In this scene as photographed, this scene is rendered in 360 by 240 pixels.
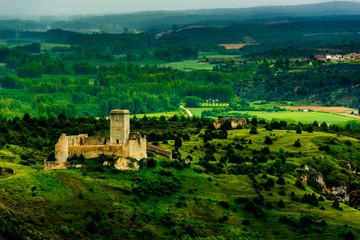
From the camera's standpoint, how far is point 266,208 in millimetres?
82375

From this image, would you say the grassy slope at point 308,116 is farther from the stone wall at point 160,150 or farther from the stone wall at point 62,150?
the stone wall at point 62,150

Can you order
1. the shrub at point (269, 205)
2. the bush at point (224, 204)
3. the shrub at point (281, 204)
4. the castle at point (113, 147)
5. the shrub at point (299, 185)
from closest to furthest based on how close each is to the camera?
1. the castle at point (113, 147)
2. the bush at point (224, 204)
3. the shrub at point (269, 205)
4. the shrub at point (281, 204)
5. the shrub at point (299, 185)

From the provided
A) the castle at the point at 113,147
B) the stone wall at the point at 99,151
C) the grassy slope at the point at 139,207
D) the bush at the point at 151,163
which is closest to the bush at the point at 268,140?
the grassy slope at the point at 139,207

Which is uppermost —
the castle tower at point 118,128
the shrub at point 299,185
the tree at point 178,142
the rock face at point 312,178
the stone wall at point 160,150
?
the castle tower at point 118,128

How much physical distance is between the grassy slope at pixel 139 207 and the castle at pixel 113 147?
65.7 inches

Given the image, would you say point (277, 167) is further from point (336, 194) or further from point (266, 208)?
point (266, 208)

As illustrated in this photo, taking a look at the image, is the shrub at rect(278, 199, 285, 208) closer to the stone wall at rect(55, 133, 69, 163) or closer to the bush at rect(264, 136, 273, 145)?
the stone wall at rect(55, 133, 69, 163)

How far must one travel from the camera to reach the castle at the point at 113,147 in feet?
250

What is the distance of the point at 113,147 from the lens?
78.9 m

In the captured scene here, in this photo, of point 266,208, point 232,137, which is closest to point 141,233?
point 266,208

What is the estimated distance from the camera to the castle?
76.3 m

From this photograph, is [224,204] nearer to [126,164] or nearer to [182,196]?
[182,196]

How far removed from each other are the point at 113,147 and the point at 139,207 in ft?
27.1

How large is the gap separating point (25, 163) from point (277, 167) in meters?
34.3
